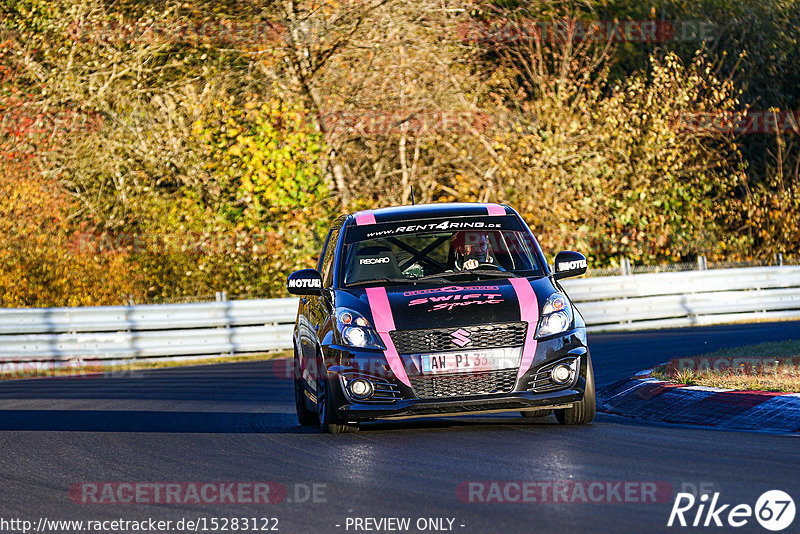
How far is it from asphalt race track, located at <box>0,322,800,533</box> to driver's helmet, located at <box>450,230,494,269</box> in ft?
4.32

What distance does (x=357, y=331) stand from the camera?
9875mm

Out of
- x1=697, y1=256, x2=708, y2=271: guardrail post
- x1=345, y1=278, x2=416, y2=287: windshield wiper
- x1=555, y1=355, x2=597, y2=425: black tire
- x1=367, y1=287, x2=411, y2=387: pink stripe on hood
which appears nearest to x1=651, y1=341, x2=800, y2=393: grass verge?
x1=555, y1=355, x2=597, y2=425: black tire

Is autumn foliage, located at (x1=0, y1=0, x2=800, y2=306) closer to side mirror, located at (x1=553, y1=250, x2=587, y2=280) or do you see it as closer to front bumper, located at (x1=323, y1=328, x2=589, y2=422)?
side mirror, located at (x1=553, y1=250, x2=587, y2=280)

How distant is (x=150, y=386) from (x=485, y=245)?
24.9 ft

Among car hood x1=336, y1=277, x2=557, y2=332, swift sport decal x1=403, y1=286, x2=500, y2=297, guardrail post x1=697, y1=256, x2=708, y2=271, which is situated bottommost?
guardrail post x1=697, y1=256, x2=708, y2=271

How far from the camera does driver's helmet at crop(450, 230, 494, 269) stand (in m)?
11.0

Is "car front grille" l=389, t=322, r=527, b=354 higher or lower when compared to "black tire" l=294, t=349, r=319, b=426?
higher

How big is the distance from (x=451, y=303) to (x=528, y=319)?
571 millimetres

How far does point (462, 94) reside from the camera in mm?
27562

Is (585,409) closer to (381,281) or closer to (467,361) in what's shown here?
(467,361)

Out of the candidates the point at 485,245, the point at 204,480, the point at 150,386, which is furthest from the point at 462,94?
the point at 204,480

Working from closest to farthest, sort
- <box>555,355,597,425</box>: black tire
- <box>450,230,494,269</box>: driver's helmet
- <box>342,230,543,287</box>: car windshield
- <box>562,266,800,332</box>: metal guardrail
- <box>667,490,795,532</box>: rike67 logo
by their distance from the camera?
1. <box>667,490,795,532</box>: rike67 logo
2. <box>555,355,597,425</box>: black tire
3. <box>342,230,543,287</box>: car windshield
4. <box>450,230,494,269</box>: driver's helmet
5. <box>562,266,800,332</box>: metal guardrail

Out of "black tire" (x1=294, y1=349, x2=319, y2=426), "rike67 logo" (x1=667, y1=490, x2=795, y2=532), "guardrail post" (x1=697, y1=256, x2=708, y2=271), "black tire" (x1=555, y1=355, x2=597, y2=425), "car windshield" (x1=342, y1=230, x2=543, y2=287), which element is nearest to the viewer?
"rike67 logo" (x1=667, y1=490, x2=795, y2=532)

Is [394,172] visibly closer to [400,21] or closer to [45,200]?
[400,21]
